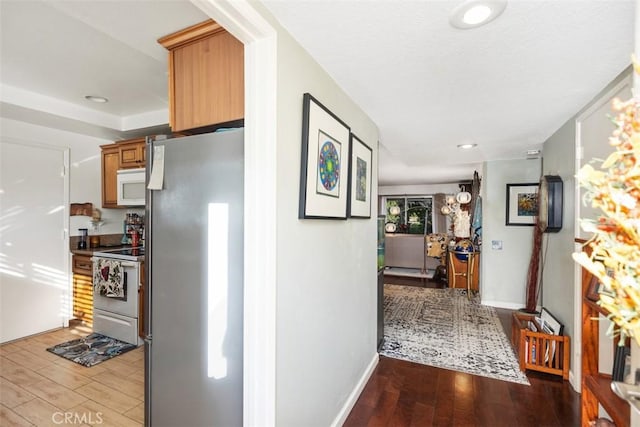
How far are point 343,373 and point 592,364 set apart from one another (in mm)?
1608

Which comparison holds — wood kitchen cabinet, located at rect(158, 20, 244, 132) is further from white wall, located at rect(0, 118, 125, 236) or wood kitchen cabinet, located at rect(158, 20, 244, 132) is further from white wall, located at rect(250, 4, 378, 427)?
white wall, located at rect(0, 118, 125, 236)

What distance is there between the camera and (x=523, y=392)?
91.7 inches

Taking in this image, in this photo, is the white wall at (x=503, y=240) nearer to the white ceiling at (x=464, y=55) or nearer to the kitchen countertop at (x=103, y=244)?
the white ceiling at (x=464, y=55)

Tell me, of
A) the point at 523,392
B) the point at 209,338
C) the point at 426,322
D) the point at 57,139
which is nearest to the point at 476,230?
the point at 426,322

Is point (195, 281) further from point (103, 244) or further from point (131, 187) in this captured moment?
point (103, 244)

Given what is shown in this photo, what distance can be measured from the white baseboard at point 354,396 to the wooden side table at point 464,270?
340 cm

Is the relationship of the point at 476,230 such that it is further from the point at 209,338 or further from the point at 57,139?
the point at 57,139

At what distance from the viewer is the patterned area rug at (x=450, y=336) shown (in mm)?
2732

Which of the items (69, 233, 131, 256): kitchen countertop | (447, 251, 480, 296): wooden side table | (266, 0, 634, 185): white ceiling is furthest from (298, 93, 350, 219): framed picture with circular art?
(447, 251, 480, 296): wooden side table

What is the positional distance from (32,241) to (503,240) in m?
6.02

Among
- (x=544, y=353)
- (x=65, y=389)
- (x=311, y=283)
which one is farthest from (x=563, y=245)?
(x=65, y=389)

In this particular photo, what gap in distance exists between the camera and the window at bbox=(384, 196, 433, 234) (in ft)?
29.5

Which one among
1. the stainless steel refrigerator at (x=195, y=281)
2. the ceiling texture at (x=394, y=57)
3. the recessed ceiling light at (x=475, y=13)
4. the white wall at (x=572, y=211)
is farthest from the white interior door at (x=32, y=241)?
the white wall at (x=572, y=211)

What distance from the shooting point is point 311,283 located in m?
1.58
